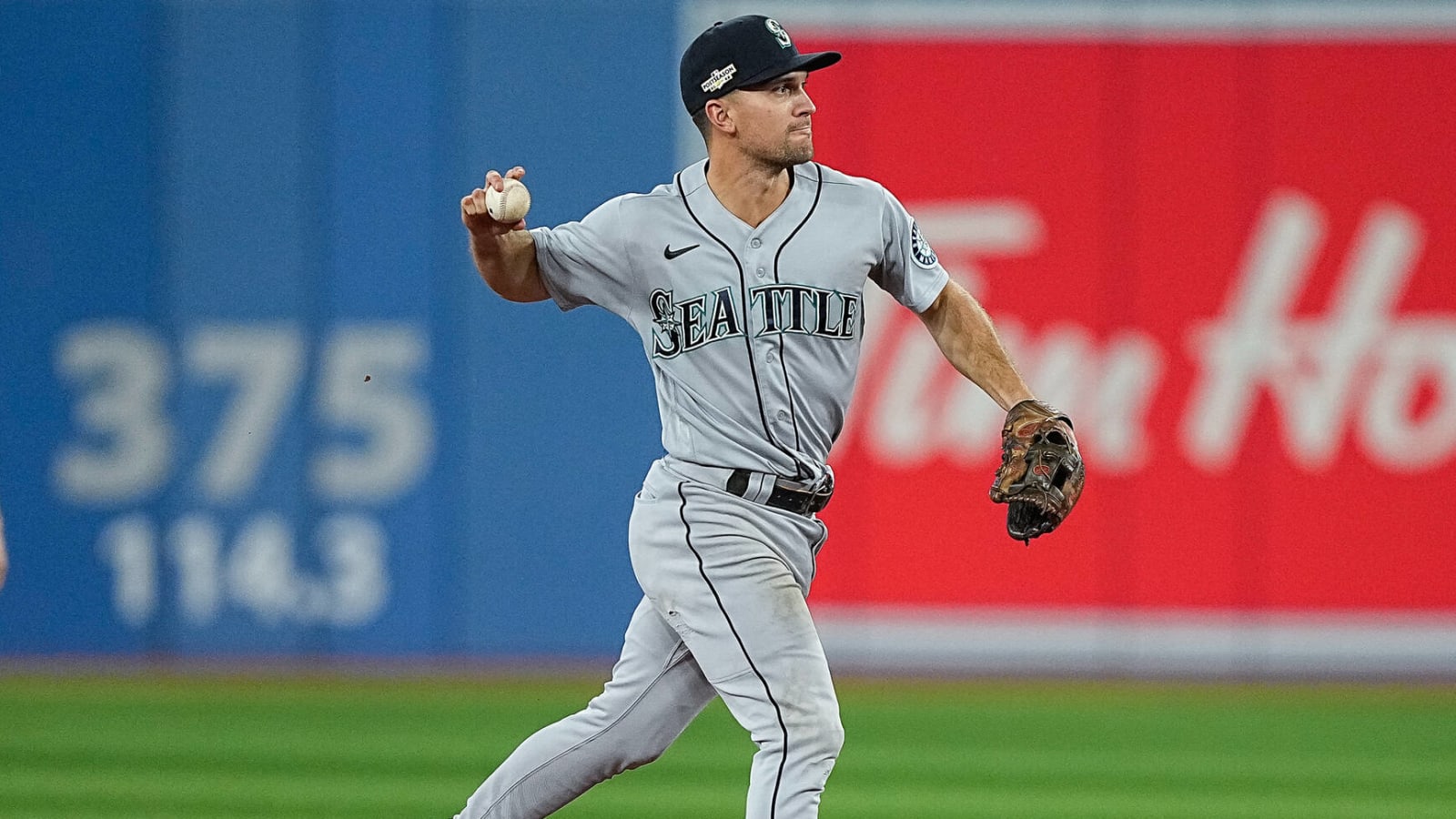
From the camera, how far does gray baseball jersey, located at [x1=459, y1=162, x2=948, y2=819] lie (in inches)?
149

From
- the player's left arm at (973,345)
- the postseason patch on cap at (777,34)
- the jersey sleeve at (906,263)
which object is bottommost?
the player's left arm at (973,345)

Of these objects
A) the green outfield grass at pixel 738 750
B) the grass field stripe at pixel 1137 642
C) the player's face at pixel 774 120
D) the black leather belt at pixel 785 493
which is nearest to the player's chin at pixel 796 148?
the player's face at pixel 774 120

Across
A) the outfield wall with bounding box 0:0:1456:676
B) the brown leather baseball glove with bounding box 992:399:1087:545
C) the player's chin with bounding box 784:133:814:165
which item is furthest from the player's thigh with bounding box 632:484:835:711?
the outfield wall with bounding box 0:0:1456:676

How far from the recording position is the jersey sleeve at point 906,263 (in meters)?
3.95

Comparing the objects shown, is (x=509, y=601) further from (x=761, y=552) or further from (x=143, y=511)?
(x=761, y=552)

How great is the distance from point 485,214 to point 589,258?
303 mm

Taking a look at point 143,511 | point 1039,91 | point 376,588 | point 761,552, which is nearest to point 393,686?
point 376,588

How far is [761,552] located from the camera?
12.4 ft

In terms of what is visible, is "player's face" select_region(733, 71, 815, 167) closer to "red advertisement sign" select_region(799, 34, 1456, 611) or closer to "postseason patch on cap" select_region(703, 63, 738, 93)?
"postseason patch on cap" select_region(703, 63, 738, 93)

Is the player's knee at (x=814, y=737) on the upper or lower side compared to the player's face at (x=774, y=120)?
lower

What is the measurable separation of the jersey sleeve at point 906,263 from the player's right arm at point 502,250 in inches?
30.8

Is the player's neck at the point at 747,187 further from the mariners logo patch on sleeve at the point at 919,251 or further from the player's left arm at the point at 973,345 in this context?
the player's left arm at the point at 973,345

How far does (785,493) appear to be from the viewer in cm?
387

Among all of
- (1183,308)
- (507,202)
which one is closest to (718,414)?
(507,202)
